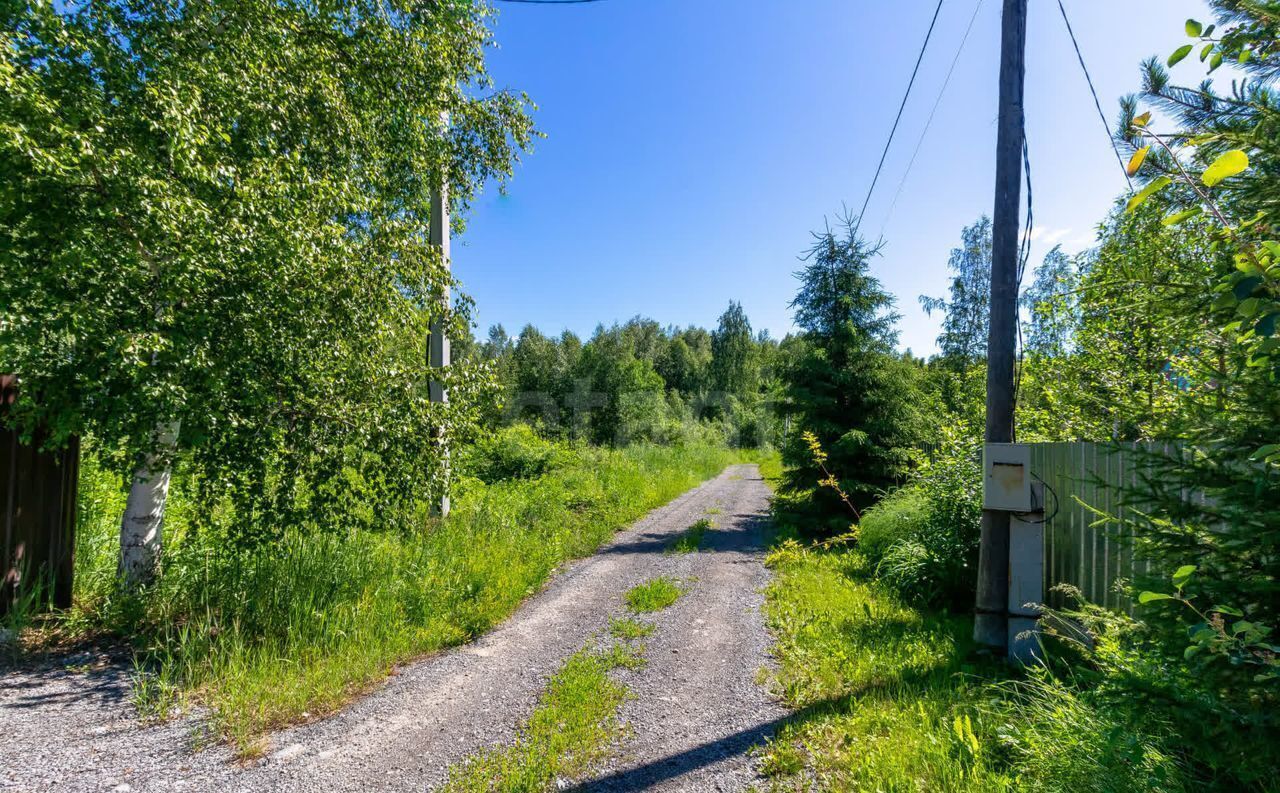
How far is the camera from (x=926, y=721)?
10.1ft

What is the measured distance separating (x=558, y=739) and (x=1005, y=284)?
15.2 ft

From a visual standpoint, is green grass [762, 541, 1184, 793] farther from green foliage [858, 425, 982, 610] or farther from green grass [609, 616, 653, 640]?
green grass [609, 616, 653, 640]

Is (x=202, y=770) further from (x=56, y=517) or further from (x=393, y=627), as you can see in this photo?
(x=56, y=517)

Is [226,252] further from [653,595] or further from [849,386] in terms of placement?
[849,386]

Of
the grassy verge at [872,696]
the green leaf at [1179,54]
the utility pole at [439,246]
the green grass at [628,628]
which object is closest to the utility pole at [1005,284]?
the grassy verge at [872,696]

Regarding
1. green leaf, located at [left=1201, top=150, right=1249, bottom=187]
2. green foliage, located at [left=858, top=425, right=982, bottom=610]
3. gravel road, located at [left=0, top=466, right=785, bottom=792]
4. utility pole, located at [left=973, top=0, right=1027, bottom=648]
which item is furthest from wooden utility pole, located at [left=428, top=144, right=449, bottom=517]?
green leaf, located at [left=1201, top=150, right=1249, bottom=187]

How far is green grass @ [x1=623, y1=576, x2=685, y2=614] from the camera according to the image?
18.4 ft

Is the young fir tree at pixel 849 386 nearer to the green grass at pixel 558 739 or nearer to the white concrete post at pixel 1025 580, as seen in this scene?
the white concrete post at pixel 1025 580

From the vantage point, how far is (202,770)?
2.75 meters

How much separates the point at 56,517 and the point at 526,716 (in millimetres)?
4118

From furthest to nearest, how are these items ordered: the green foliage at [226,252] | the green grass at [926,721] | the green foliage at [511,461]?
1. the green foliage at [511,461]
2. the green foliage at [226,252]
3. the green grass at [926,721]

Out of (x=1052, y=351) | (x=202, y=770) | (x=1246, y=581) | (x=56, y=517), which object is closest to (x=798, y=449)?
(x=1052, y=351)

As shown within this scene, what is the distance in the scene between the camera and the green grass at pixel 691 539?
815cm

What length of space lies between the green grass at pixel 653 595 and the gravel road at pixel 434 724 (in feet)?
1.20
